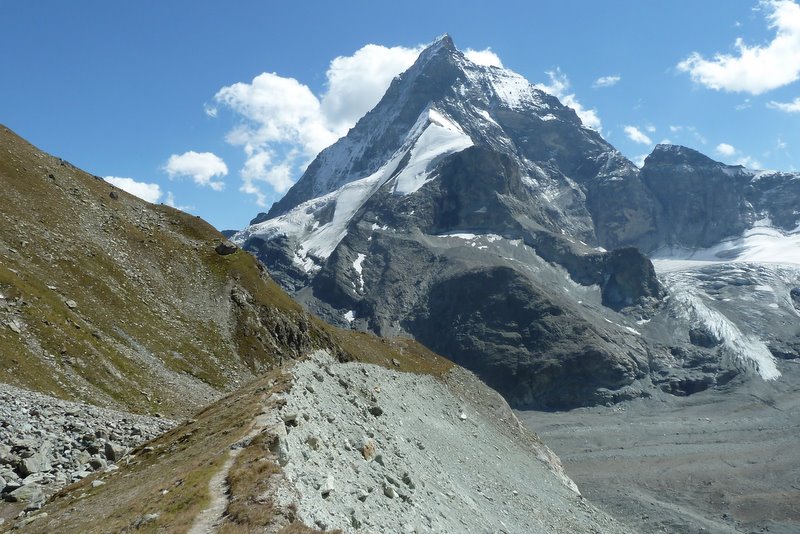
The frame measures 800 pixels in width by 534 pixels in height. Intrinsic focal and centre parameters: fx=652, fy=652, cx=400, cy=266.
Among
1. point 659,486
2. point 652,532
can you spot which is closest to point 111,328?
point 652,532

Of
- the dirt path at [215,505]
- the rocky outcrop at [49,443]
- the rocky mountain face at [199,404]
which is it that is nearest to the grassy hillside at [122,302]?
the rocky mountain face at [199,404]

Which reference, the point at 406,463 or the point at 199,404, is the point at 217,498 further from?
the point at 199,404

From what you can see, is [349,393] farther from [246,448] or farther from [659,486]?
[659,486]

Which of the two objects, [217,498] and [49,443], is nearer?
[217,498]

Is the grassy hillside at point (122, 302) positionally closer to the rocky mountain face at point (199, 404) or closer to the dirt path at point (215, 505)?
the rocky mountain face at point (199, 404)

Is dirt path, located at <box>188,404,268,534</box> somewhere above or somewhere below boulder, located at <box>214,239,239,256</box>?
below

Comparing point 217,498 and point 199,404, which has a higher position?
point 199,404

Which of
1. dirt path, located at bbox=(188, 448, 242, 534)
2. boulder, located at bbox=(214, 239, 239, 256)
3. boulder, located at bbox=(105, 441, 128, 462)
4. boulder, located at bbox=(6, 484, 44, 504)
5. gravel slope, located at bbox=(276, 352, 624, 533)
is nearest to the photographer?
dirt path, located at bbox=(188, 448, 242, 534)

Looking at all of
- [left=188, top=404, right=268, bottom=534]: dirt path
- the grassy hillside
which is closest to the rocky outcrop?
[left=188, top=404, right=268, bottom=534]: dirt path

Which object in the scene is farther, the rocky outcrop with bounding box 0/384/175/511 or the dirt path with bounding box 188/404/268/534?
the rocky outcrop with bounding box 0/384/175/511

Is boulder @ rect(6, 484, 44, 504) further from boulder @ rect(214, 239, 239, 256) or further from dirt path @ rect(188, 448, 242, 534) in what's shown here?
boulder @ rect(214, 239, 239, 256)

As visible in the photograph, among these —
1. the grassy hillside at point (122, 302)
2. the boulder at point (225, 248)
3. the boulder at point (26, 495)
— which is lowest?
the boulder at point (26, 495)

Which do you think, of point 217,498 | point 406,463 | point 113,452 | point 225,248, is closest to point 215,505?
point 217,498

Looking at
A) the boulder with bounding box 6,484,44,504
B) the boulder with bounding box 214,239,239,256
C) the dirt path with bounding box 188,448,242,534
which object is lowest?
the boulder with bounding box 6,484,44,504
